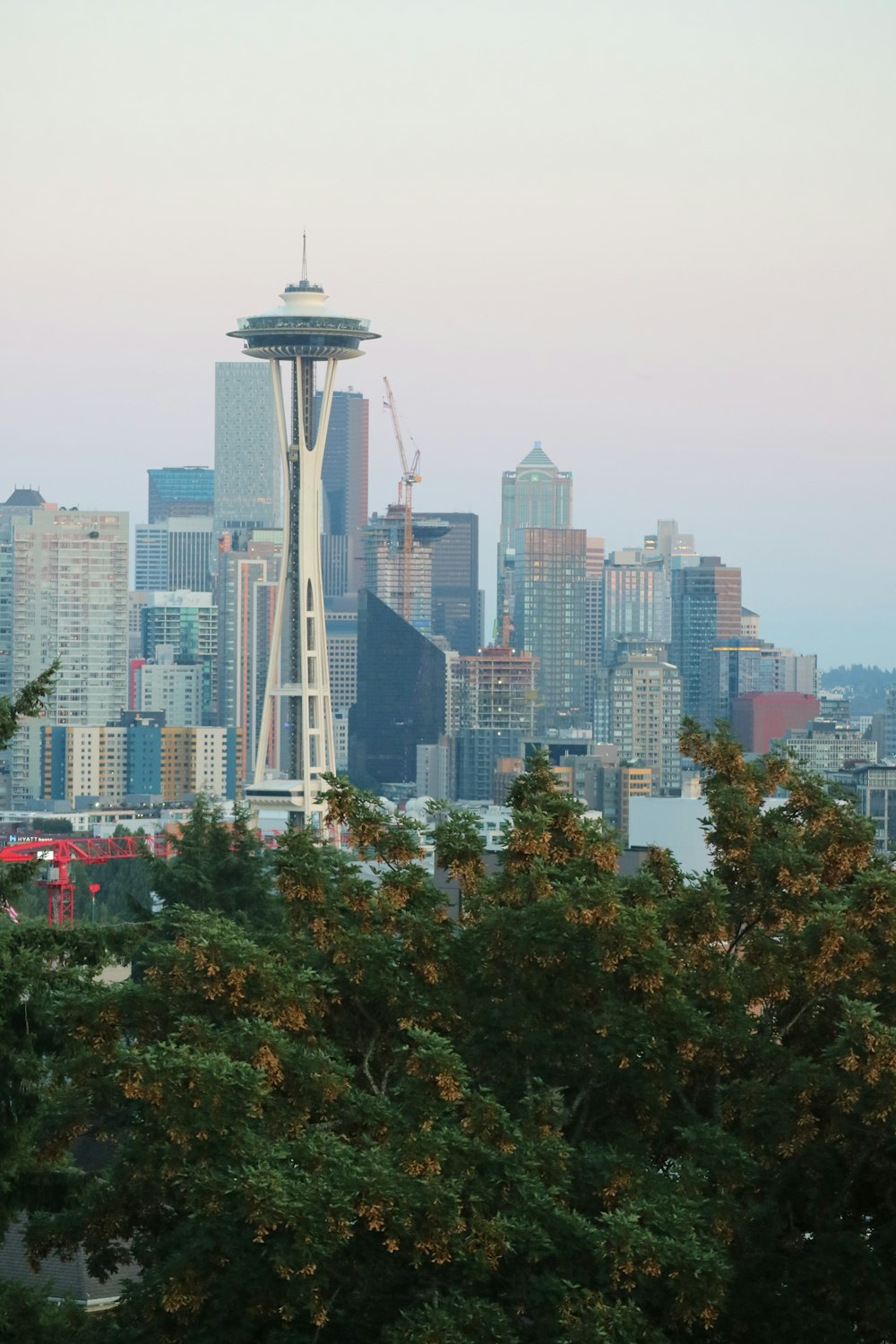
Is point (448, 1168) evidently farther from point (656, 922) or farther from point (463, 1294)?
point (656, 922)

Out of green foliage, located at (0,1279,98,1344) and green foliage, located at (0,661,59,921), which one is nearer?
green foliage, located at (0,1279,98,1344)

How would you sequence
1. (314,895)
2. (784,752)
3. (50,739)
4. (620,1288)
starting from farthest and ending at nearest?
(50,739)
(784,752)
(314,895)
(620,1288)

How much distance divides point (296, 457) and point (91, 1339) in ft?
317

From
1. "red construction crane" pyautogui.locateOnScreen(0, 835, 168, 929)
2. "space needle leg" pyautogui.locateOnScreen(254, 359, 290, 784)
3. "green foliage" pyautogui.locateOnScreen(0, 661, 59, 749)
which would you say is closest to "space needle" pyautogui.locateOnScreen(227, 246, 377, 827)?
"space needle leg" pyautogui.locateOnScreen(254, 359, 290, 784)

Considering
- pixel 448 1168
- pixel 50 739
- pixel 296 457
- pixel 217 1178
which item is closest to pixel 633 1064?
pixel 448 1168

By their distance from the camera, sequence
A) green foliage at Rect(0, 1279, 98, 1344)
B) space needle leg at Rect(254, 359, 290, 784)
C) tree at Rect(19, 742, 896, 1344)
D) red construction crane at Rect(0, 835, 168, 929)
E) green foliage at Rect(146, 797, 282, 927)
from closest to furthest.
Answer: tree at Rect(19, 742, 896, 1344)
green foliage at Rect(0, 1279, 98, 1344)
green foliage at Rect(146, 797, 282, 927)
red construction crane at Rect(0, 835, 168, 929)
space needle leg at Rect(254, 359, 290, 784)

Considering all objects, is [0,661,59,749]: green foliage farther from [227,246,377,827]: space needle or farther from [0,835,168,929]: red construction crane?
[227,246,377,827]: space needle

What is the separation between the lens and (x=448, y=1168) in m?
13.6

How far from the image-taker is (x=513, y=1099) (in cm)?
1516

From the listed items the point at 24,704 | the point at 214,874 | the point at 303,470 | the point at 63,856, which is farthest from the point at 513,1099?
the point at 303,470

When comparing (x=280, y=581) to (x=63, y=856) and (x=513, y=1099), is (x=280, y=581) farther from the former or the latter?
(x=513, y=1099)

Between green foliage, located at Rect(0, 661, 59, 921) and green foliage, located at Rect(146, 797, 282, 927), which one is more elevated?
green foliage, located at Rect(0, 661, 59, 921)

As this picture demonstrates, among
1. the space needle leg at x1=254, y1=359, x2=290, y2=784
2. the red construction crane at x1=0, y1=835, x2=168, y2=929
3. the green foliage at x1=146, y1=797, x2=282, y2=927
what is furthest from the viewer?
the space needle leg at x1=254, y1=359, x2=290, y2=784

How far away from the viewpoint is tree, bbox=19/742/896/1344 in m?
13.4
